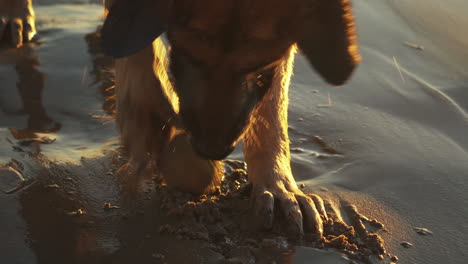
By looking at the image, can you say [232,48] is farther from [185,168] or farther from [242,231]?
[242,231]

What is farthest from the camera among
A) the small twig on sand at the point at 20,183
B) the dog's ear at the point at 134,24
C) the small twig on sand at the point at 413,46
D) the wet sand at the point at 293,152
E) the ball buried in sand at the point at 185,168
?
the small twig on sand at the point at 413,46

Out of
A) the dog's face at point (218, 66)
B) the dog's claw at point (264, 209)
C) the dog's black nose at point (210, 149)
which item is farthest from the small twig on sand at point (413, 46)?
the dog's black nose at point (210, 149)

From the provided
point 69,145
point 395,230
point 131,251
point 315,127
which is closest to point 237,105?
point 131,251

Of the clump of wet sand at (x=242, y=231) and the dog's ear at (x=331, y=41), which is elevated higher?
the dog's ear at (x=331, y=41)

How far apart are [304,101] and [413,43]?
185 cm

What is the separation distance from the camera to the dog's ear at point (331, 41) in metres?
2.31

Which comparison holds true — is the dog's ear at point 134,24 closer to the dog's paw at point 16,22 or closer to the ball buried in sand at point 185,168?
the ball buried in sand at point 185,168

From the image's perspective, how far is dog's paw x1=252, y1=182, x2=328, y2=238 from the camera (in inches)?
114

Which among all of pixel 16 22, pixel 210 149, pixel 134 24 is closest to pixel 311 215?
pixel 210 149

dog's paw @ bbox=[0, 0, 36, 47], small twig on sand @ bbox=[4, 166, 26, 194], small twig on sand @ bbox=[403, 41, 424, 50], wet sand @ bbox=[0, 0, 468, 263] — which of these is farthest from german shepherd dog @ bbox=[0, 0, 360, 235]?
small twig on sand @ bbox=[403, 41, 424, 50]

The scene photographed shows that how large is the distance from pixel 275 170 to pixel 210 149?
892 millimetres

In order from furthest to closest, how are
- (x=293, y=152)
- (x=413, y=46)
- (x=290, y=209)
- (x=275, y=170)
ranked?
(x=413, y=46), (x=293, y=152), (x=275, y=170), (x=290, y=209)

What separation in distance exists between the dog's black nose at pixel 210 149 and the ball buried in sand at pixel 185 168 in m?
0.30

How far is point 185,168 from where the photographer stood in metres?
2.92
